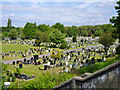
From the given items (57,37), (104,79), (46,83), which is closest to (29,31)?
(57,37)

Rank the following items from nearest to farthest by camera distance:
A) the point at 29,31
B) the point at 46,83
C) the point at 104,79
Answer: the point at 104,79 < the point at 46,83 < the point at 29,31

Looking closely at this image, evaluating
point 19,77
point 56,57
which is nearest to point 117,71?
point 19,77

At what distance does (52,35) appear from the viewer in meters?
50.1

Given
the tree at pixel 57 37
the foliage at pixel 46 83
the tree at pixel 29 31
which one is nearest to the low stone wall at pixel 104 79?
the foliage at pixel 46 83

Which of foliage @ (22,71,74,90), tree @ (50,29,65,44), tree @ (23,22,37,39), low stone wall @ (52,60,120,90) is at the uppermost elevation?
tree @ (23,22,37,39)

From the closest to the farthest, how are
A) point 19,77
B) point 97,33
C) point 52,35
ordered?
point 19,77, point 52,35, point 97,33

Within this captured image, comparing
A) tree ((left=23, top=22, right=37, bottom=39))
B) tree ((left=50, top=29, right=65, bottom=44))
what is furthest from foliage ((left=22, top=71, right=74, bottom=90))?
tree ((left=23, top=22, right=37, bottom=39))

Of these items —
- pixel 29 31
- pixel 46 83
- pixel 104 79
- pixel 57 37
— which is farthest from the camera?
pixel 29 31

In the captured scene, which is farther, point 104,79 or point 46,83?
point 46,83

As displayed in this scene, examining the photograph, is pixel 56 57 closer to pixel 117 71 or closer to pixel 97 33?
pixel 117 71

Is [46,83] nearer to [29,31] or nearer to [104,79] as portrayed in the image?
[104,79]

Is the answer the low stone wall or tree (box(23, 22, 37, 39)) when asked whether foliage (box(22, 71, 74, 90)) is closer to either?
the low stone wall

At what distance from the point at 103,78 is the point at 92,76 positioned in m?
0.45

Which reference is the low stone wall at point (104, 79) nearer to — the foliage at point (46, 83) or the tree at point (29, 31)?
the foliage at point (46, 83)
